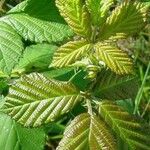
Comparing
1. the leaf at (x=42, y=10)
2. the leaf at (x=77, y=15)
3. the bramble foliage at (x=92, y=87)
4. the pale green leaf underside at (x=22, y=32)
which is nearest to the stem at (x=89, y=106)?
the bramble foliage at (x=92, y=87)

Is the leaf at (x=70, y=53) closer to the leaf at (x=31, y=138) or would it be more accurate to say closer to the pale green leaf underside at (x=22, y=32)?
the pale green leaf underside at (x=22, y=32)

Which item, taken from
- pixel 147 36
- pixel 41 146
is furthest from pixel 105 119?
pixel 147 36

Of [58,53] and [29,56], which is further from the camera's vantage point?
[29,56]

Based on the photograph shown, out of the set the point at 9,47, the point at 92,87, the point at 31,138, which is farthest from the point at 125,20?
the point at 31,138

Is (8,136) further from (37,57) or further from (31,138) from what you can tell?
(37,57)

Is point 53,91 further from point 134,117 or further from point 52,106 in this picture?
point 134,117

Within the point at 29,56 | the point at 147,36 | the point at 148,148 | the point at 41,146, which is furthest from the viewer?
the point at 147,36

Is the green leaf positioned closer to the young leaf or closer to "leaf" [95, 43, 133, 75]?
the young leaf
